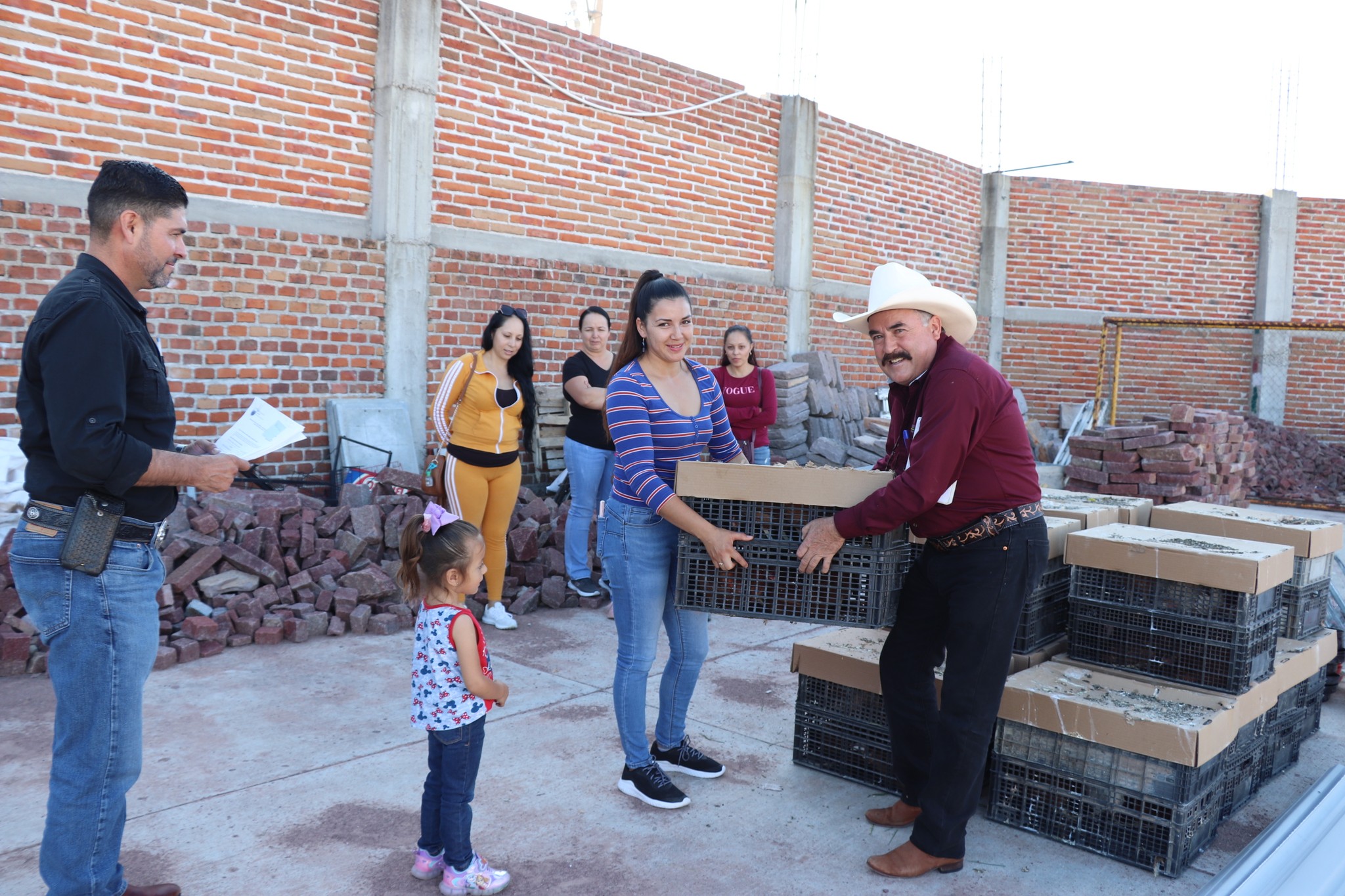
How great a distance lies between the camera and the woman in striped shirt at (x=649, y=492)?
143 inches

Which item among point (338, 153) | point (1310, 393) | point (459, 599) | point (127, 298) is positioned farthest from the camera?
point (1310, 393)

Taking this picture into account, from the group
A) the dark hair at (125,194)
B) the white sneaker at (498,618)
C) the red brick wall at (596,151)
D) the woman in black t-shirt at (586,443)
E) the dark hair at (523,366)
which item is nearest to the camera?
the dark hair at (125,194)

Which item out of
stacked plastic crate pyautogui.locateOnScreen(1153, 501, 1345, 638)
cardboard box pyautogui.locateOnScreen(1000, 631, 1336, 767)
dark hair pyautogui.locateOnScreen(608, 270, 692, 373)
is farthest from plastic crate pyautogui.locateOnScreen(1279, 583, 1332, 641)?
dark hair pyautogui.locateOnScreen(608, 270, 692, 373)

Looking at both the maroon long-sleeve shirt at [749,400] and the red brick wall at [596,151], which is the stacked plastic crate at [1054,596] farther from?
the red brick wall at [596,151]

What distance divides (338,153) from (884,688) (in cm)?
601

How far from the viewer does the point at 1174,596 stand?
388 cm

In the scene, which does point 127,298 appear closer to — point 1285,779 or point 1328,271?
point 1285,779

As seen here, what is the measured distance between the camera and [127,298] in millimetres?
2658

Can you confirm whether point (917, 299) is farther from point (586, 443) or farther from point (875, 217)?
point (875, 217)

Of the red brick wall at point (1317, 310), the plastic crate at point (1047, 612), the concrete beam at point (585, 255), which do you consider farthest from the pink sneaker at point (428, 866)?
the red brick wall at point (1317, 310)

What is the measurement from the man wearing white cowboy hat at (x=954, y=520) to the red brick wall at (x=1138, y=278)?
12.6m

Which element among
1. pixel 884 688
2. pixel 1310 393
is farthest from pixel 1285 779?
pixel 1310 393

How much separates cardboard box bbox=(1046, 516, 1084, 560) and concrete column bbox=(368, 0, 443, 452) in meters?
5.29

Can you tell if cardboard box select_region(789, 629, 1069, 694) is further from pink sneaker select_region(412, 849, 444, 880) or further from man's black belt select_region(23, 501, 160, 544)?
man's black belt select_region(23, 501, 160, 544)
